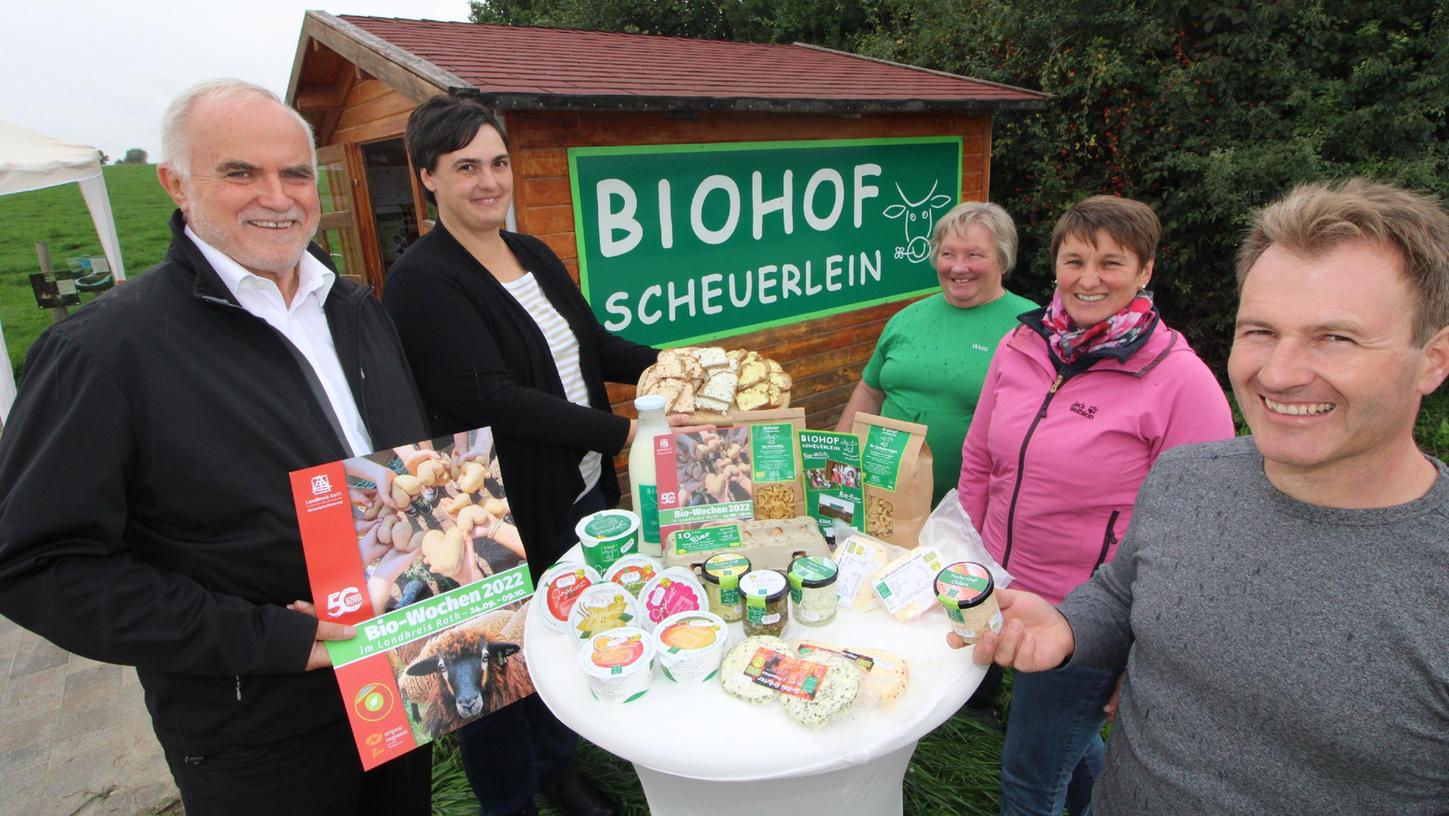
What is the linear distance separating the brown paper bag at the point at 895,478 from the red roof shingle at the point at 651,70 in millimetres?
2332

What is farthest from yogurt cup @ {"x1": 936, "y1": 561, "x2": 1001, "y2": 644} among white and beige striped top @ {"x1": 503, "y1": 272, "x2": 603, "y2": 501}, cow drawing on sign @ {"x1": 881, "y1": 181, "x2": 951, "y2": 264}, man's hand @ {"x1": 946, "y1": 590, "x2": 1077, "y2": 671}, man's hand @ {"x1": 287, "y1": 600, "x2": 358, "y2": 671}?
cow drawing on sign @ {"x1": 881, "y1": 181, "x2": 951, "y2": 264}

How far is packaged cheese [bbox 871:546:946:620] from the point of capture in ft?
4.96

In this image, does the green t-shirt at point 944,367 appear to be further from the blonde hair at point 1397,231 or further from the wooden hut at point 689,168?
the wooden hut at point 689,168

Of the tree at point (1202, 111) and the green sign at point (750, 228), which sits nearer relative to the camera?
the green sign at point (750, 228)

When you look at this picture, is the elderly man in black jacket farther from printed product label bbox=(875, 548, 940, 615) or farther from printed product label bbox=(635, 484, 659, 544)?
printed product label bbox=(875, 548, 940, 615)

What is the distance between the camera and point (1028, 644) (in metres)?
1.39

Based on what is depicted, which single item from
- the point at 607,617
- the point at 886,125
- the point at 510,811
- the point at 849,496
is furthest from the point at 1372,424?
the point at 886,125

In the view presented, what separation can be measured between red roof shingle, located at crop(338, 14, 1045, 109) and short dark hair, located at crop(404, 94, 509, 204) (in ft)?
3.37

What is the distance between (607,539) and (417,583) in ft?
1.33

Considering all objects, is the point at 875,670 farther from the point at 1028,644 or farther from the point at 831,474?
the point at 831,474

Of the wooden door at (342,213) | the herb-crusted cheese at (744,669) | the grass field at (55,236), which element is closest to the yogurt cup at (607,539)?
the herb-crusted cheese at (744,669)

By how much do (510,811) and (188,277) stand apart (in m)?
1.87

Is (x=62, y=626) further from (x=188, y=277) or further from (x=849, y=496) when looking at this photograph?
(x=849, y=496)

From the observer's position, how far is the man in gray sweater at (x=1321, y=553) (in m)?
0.99
